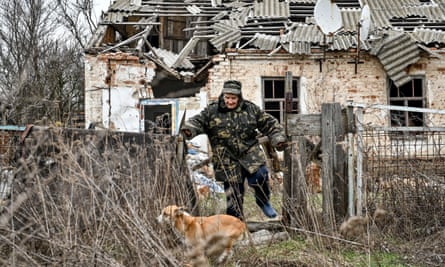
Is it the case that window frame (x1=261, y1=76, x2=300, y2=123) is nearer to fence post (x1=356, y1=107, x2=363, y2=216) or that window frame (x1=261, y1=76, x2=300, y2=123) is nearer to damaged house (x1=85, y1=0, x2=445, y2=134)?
damaged house (x1=85, y1=0, x2=445, y2=134)

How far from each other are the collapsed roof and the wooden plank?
617cm

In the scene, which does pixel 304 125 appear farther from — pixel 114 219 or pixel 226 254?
pixel 114 219

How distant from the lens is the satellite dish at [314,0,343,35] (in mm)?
10086

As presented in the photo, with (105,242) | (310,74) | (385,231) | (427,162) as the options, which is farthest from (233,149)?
(310,74)

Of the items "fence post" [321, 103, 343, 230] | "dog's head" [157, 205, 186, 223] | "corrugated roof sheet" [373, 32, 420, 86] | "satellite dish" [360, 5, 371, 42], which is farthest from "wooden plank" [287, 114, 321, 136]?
"corrugated roof sheet" [373, 32, 420, 86]

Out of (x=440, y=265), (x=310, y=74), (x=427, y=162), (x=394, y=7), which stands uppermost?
(x=394, y=7)

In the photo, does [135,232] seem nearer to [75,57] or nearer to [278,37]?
[278,37]

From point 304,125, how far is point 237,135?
676mm

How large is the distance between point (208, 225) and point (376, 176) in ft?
6.93

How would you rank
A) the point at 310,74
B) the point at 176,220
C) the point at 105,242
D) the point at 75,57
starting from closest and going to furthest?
the point at 105,242
the point at 176,220
the point at 310,74
the point at 75,57

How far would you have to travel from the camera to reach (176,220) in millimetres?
3160

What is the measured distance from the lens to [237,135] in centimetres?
461

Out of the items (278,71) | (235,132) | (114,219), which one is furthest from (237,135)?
(278,71)

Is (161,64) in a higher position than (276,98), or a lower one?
higher
